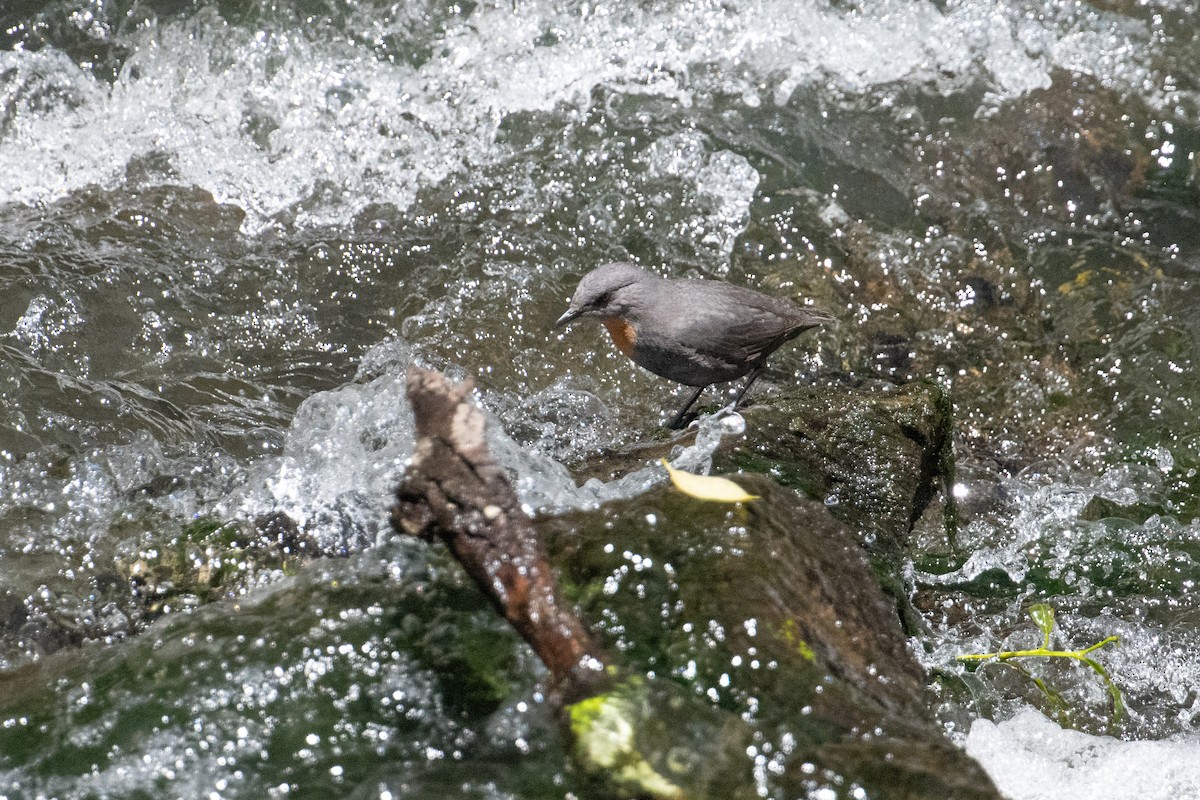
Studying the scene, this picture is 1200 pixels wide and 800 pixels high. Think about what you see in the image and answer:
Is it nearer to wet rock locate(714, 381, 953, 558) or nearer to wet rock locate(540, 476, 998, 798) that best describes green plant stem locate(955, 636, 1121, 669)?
wet rock locate(714, 381, 953, 558)

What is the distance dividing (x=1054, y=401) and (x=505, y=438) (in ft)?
10.7

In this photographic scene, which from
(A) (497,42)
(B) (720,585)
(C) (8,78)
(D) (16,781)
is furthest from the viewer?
(A) (497,42)

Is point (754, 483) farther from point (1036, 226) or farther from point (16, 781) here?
point (1036, 226)

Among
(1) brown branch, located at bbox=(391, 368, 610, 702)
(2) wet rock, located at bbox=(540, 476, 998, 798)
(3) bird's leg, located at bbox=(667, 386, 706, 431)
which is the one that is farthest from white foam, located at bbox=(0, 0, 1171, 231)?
(1) brown branch, located at bbox=(391, 368, 610, 702)

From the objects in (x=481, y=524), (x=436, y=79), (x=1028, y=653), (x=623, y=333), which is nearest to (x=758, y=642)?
(x=481, y=524)

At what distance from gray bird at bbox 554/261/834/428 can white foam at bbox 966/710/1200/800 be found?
1936mm

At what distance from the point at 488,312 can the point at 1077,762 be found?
3.39 m

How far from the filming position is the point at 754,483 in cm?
311

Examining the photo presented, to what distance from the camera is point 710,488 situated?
3020mm

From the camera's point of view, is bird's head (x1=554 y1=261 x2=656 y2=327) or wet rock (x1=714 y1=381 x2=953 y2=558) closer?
wet rock (x1=714 y1=381 x2=953 y2=558)

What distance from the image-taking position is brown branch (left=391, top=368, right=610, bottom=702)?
2.30 meters

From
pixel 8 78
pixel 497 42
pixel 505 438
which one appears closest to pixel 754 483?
pixel 505 438

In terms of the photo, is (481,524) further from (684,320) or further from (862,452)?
(684,320)

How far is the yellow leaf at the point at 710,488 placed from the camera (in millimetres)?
2949
